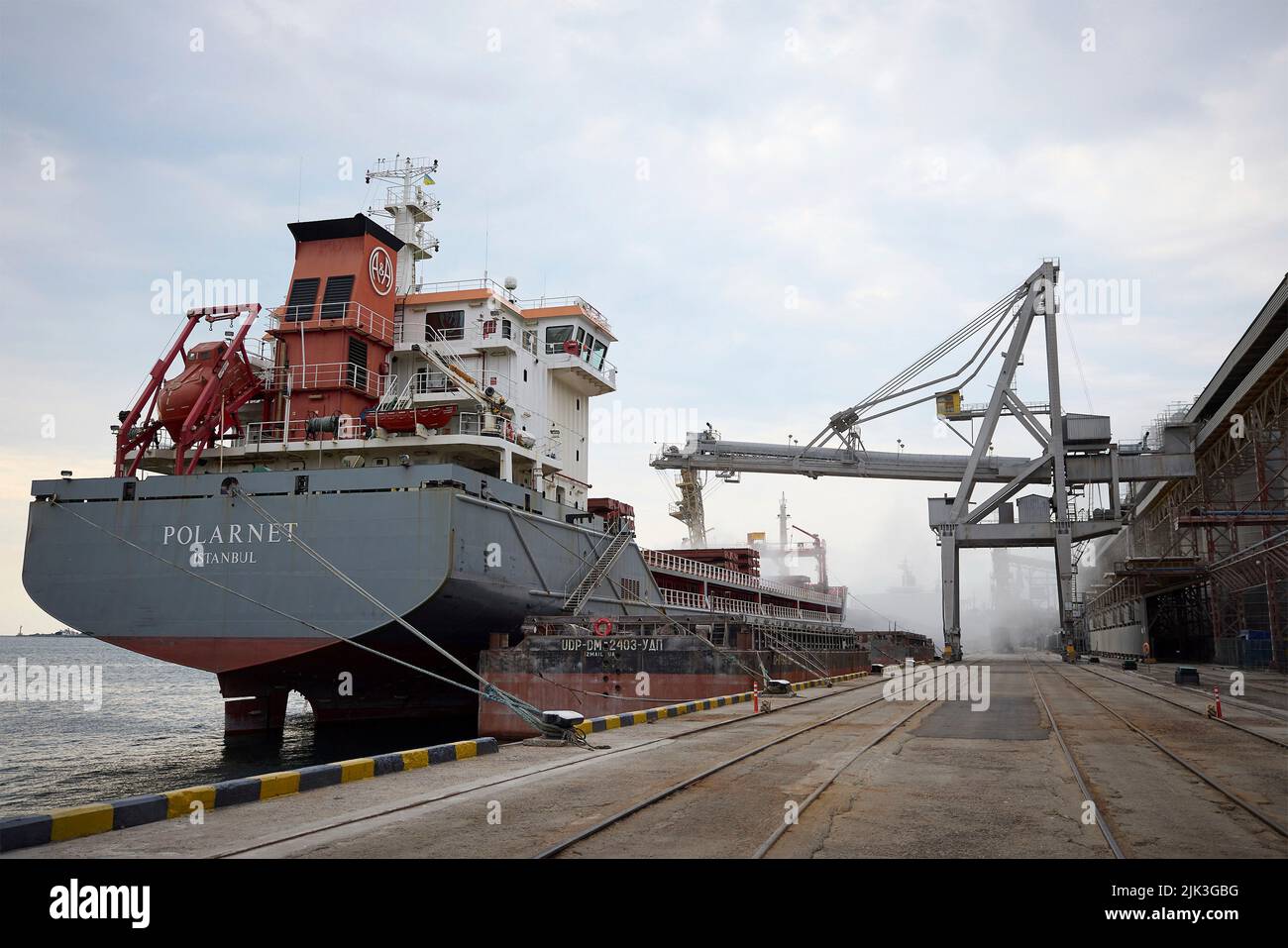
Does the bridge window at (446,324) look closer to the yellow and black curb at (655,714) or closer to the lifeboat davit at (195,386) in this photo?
the lifeboat davit at (195,386)

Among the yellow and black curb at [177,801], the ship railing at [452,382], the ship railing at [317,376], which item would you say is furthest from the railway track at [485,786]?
the ship railing at [317,376]

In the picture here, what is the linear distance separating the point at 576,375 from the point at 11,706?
110 feet

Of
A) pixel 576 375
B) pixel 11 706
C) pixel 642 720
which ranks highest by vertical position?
pixel 576 375

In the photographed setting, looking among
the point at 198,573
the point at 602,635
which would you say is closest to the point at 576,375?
the point at 602,635

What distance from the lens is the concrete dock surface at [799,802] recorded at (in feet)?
24.1

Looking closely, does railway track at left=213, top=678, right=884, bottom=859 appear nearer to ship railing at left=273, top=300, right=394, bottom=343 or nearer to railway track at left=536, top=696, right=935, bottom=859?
railway track at left=536, top=696, right=935, bottom=859

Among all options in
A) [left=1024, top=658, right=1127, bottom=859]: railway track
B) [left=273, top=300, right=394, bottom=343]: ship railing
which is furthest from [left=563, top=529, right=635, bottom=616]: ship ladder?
[left=1024, top=658, right=1127, bottom=859]: railway track

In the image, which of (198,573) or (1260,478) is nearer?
(198,573)

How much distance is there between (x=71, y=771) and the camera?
21.7 m

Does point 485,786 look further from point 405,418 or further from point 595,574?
point 595,574

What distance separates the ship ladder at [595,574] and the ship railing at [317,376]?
8.25 meters
